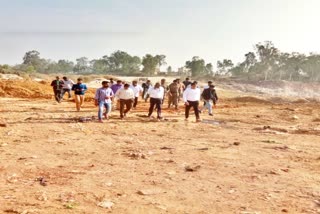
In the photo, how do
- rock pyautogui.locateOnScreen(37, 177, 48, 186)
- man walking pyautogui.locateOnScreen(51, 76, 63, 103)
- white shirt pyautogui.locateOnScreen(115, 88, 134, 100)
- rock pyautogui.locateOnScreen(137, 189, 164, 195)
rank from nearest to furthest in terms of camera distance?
rock pyautogui.locateOnScreen(137, 189, 164, 195) < rock pyautogui.locateOnScreen(37, 177, 48, 186) < white shirt pyautogui.locateOnScreen(115, 88, 134, 100) < man walking pyautogui.locateOnScreen(51, 76, 63, 103)

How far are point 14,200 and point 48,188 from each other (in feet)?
2.32

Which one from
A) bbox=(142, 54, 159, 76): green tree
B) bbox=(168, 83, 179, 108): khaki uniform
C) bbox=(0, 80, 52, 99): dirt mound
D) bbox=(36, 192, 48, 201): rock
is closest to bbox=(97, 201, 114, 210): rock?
bbox=(36, 192, 48, 201): rock

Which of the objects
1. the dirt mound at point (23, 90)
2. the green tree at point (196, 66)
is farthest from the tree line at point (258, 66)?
the dirt mound at point (23, 90)

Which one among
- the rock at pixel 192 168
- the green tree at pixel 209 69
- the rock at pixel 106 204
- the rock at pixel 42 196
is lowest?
the rock at pixel 106 204

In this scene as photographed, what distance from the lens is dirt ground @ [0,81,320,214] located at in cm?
615

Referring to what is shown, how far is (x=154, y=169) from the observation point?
8.16 meters

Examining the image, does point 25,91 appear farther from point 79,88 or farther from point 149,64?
point 149,64

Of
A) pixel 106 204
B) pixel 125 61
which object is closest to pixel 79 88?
pixel 106 204

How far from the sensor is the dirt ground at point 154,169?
6.15 m

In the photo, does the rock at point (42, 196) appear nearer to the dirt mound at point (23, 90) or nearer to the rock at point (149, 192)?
the rock at point (149, 192)

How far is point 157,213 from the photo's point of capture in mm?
5781

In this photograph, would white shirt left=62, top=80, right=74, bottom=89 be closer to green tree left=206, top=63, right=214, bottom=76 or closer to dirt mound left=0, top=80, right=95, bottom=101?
dirt mound left=0, top=80, right=95, bottom=101

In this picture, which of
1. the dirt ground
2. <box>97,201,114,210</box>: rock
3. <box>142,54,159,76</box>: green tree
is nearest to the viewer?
<box>97,201,114,210</box>: rock

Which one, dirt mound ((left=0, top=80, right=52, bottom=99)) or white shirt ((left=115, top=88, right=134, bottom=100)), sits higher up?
white shirt ((left=115, top=88, right=134, bottom=100))
